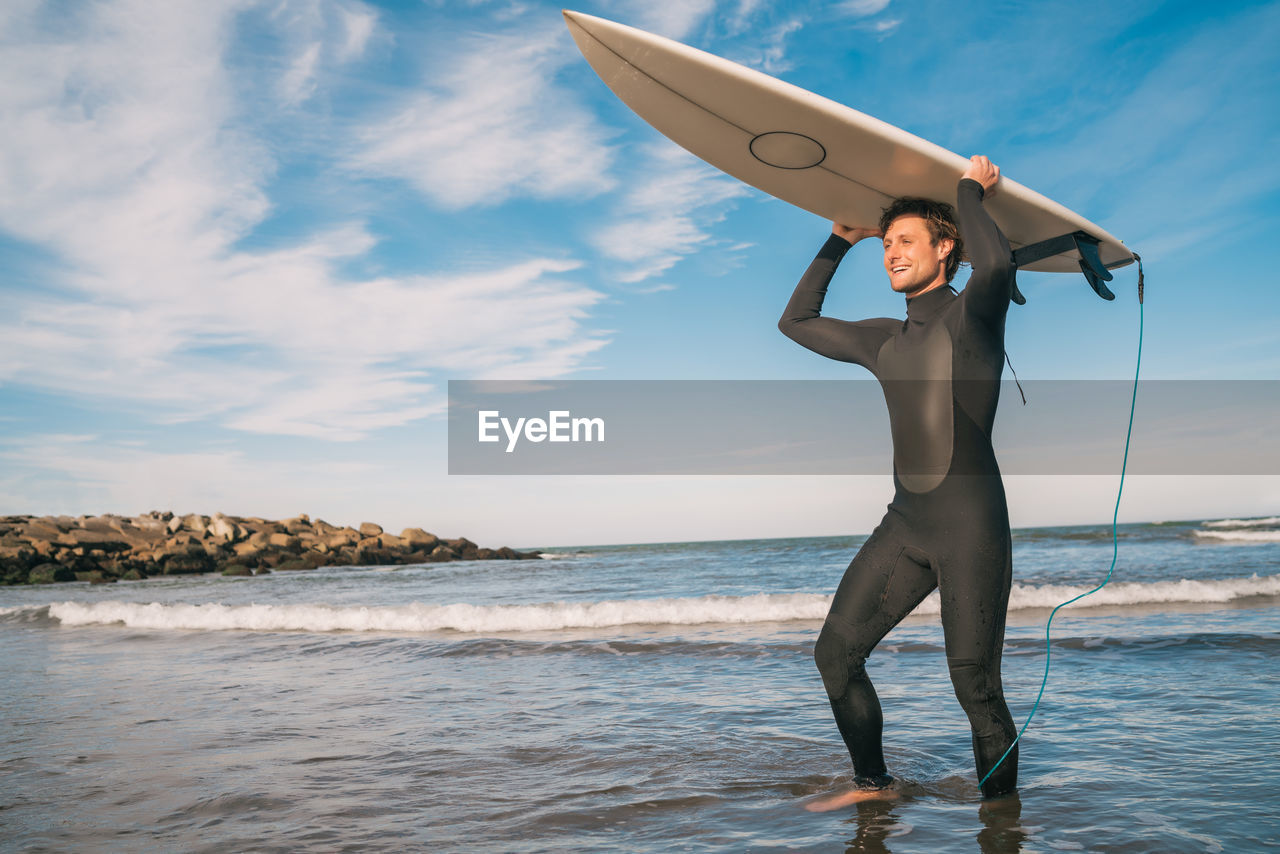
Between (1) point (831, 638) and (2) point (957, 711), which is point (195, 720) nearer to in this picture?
(1) point (831, 638)

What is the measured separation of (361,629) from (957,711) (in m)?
7.74

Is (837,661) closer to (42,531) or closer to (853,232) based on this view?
(853,232)

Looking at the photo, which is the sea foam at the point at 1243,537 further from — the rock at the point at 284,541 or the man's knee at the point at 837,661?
the rock at the point at 284,541

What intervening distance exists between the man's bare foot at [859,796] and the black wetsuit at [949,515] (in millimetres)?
199

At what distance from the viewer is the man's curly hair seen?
2.81 m

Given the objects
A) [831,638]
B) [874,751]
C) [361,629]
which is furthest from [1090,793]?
[361,629]

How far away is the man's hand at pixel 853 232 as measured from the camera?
3244 millimetres

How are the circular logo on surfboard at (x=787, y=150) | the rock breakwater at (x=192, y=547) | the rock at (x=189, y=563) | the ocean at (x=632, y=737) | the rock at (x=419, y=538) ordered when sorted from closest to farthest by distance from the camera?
1. the ocean at (x=632, y=737)
2. the circular logo on surfboard at (x=787, y=150)
3. the rock breakwater at (x=192, y=547)
4. the rock at (x=189, y=563)
5. the rock at (x=419, y=538)

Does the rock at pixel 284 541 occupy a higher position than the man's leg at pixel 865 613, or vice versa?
the man's leg at pixel 865 613

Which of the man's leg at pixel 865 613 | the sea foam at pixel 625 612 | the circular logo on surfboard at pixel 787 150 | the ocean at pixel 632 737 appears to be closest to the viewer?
the man's leg at pixel 865 613

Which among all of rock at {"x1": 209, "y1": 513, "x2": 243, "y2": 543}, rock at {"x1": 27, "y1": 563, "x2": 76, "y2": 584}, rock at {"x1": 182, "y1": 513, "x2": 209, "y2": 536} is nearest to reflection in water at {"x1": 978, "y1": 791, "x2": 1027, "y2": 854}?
rock at {"x1": 27, "y1": 563, "x2": 76, "y2": 584}

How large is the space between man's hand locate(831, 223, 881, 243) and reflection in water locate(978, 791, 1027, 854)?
222 cm

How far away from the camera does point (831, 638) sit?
9.04 feet

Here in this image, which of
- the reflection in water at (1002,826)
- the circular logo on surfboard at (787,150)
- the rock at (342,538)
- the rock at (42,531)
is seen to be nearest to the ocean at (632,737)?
the reflection in water at (1002,826)
